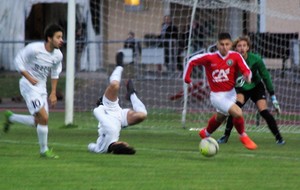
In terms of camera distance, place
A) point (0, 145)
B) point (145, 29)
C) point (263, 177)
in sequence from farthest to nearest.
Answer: point (145, 29)
point (0, 145)
point (263, 177)

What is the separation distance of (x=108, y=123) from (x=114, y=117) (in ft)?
0.77

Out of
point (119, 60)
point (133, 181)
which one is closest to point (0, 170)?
point (133, 181)

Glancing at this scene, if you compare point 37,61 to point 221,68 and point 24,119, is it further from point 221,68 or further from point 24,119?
point 221,68

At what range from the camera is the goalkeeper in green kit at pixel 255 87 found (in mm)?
17609

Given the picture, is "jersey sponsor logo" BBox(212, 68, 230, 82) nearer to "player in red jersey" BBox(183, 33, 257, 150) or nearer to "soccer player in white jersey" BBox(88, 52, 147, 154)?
"player in red jersey" BBox(183, 33, 257, 150)

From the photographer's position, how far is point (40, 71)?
50.4ft

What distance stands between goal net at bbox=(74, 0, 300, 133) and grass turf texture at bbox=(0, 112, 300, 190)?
4.17m

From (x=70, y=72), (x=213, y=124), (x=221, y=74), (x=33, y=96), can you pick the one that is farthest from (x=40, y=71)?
(x=70, y=72)

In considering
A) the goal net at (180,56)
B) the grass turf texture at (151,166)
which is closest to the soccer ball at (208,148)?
the grass turf texture at (151,166)

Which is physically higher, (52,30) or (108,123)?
(52,30)

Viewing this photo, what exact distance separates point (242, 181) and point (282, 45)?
13838 millimetres

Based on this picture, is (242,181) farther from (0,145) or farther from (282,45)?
(282,45)

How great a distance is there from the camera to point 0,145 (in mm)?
16891

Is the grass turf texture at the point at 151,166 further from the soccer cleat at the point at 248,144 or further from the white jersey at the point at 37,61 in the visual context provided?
the white jersey at the point at 37,61
